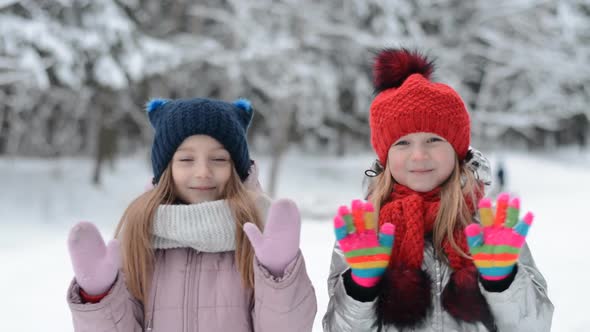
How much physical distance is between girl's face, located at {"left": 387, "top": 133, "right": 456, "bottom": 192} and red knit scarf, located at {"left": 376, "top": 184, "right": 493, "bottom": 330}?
0.07m

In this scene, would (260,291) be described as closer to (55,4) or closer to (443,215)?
(443,215)

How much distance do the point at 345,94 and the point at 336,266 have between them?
41.7 ft

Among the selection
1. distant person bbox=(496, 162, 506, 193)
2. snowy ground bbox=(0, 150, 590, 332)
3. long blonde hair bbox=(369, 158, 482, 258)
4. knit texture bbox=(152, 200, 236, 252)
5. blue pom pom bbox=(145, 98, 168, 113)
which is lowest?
snowy ground bbox=(0, 150, 590, 332)

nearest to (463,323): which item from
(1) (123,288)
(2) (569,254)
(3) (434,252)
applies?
(3) (434,252)

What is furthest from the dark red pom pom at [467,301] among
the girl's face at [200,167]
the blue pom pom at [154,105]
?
the blue pom pom at [154,105]

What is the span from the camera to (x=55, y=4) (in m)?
8.36

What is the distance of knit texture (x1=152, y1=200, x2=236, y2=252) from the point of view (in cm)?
188

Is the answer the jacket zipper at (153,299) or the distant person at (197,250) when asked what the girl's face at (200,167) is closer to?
the distant person at (197,250)

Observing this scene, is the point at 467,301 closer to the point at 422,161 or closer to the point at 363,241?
the point at 363,241

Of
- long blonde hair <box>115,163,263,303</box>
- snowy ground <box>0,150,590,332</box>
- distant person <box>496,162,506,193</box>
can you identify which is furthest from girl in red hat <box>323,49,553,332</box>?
distant person <box>496,162,506,193</box>

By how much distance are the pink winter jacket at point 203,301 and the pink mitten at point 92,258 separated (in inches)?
1.9

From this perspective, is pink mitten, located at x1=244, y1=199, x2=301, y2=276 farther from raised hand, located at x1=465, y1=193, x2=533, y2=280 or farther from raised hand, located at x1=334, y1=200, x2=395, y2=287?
raised hand, located at x1=465, y1=193, x2=533, y2=280

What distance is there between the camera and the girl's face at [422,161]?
191 centimetres

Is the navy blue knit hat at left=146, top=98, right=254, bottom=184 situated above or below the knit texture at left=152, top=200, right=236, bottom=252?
above
